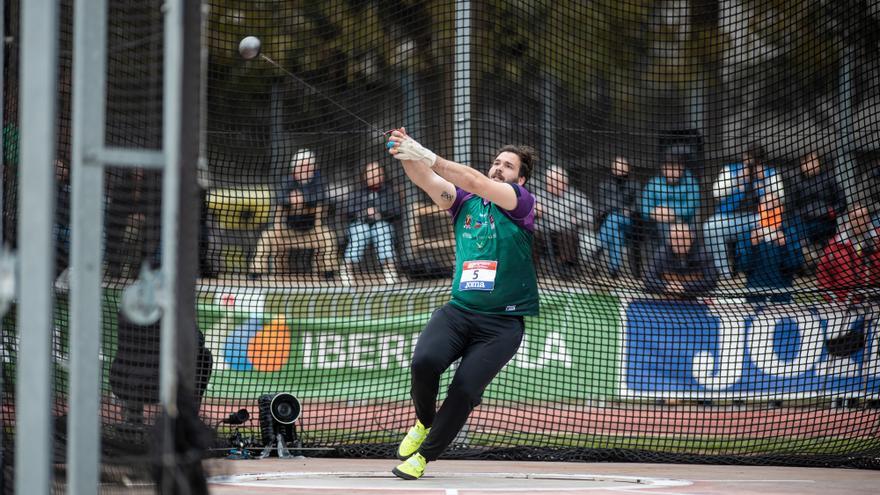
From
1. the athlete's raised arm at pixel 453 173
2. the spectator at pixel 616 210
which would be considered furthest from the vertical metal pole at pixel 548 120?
the athlete's raised arm at pixel 453 173

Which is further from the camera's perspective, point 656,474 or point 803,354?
point 803,354

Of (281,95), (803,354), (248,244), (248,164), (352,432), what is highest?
(281,95)

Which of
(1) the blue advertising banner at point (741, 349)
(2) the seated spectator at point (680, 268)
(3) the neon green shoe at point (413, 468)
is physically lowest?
(3) the neon green shoe at point (413, 468)

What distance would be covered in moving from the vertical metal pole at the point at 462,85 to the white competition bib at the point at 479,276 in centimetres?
211

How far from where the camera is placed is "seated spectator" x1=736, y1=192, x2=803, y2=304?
877 cm

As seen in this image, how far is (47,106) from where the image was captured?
2900 millimetres

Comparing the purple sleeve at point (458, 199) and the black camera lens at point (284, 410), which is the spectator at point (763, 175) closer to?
the purple sleeve at point (458, 199)

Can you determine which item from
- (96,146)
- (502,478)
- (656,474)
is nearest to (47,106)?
(96,146)

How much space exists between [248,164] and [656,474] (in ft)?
13.1

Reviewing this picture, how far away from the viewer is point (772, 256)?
879 centimetres

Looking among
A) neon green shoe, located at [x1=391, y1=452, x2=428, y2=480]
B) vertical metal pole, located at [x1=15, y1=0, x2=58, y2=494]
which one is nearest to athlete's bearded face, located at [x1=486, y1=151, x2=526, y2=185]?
neon green shoe, located at [x1=391, y1=452, x2=428, y2=480]

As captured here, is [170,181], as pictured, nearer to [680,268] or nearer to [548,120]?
[548,120]

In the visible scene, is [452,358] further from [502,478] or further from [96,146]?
[96,146]

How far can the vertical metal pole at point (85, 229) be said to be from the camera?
2969 millimetres
